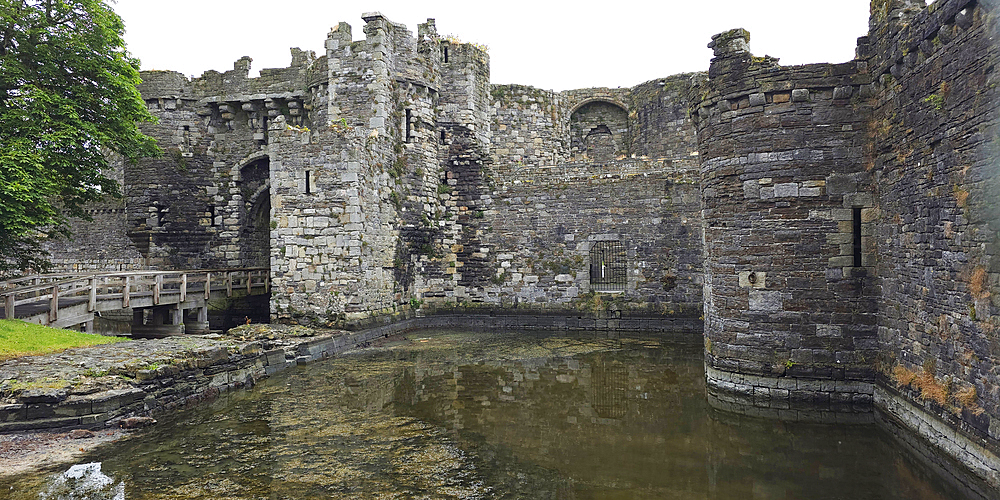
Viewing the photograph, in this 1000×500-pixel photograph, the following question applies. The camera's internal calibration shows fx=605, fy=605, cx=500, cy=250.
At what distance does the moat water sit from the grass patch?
2.72m

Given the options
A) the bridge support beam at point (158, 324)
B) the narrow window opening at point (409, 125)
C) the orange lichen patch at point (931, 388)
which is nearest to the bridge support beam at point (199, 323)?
the bridge support beam at point (158, 324)

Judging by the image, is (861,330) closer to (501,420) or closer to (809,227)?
(809,227)

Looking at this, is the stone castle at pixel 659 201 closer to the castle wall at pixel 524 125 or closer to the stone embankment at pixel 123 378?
the castle wall at pixel 524 125

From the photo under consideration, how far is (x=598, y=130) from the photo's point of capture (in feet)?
69.9

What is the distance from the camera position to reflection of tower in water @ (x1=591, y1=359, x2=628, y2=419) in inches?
352

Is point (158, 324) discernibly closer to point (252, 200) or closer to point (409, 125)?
point (252, 200)

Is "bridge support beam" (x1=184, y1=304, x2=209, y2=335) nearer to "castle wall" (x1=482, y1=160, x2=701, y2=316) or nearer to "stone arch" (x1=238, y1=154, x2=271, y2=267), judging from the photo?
"stone arch" (x1=238, y1=154, x2=271, y2=267)

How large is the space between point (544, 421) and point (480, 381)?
2.62 metres

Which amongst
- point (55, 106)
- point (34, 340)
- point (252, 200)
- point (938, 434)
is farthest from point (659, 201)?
point (55, 106)

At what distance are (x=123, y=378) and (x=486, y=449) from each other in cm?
529

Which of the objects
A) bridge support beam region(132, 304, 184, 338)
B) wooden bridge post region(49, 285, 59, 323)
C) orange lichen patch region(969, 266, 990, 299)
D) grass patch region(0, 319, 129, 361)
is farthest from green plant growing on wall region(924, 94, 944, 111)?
bridge support beam region(132, 304, 184, 338)

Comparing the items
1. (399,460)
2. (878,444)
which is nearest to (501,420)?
(399,460)

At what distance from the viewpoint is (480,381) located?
1082 cm

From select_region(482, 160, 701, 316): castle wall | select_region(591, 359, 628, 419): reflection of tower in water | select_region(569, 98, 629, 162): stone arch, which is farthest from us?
select_region(569, 98, 629, 162): stone arch
